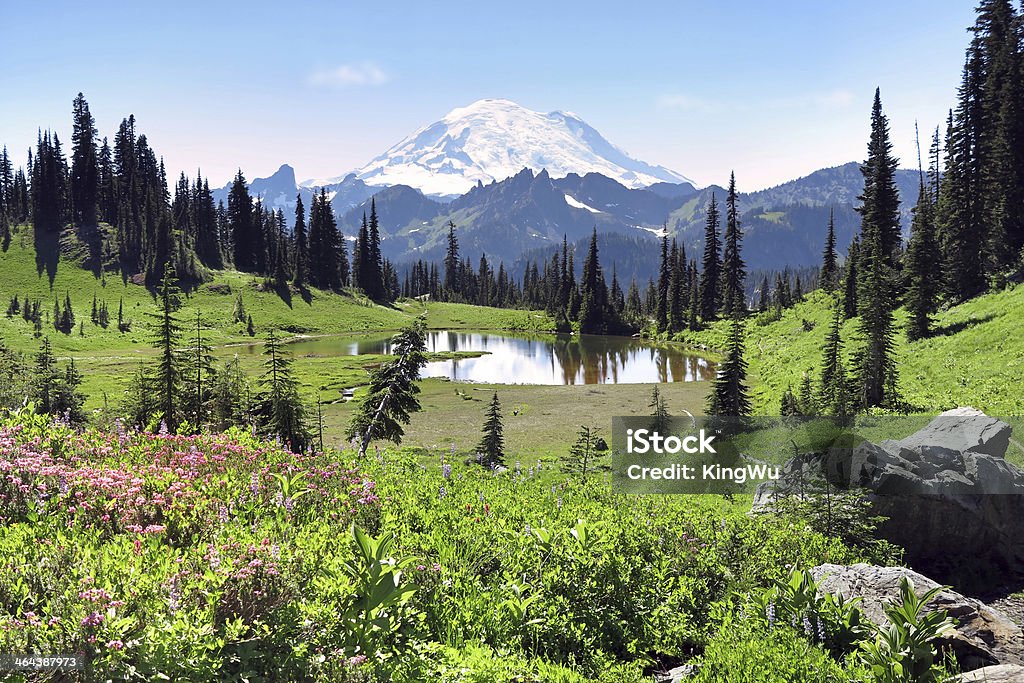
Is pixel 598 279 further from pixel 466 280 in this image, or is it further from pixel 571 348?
pixel 466 280

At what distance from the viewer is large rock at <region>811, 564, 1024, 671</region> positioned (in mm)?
7402

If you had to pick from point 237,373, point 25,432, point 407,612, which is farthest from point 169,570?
point 237,373

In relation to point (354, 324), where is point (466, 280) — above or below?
above

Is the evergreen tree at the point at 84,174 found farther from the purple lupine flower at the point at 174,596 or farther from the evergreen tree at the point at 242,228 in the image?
the purple lupine flower at the point at 174,596

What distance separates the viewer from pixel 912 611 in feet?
18.5

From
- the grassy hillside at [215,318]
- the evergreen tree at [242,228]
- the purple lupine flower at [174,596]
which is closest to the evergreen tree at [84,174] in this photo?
the grassy hillside at [215,318]

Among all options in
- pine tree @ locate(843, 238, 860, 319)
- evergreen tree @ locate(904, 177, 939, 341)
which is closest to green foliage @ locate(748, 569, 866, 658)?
evergreen tree @ locate(904, 177, 939, 341)

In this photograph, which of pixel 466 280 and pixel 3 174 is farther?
pixel 466 280

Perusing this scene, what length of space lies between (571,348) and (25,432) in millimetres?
75311

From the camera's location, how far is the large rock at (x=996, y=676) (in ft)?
18.5

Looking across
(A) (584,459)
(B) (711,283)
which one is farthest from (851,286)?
(A) (584,459)

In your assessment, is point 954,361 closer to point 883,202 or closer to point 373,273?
point 883,202

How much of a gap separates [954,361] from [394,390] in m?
26.7

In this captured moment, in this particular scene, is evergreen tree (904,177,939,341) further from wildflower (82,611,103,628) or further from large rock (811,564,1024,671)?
wildflower (82,611,103,628)
